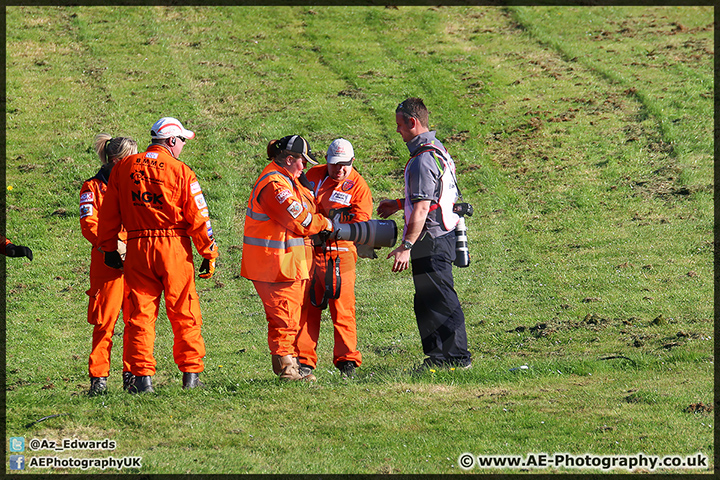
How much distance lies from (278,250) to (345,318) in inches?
43.3

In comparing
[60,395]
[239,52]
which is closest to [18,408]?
[60,395]

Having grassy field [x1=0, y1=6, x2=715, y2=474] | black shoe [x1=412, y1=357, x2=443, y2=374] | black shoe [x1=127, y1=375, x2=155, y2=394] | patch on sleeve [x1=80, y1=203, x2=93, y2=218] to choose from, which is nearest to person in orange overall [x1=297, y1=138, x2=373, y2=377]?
grassy field [x1=0, y1=6, x2=715, y2=474]

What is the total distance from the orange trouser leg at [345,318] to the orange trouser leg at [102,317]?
83.9 inches

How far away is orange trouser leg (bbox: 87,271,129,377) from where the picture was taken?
23.2 ft

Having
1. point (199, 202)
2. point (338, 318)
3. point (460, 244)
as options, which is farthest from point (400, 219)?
point (199, 202)

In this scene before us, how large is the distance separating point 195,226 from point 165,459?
228cm

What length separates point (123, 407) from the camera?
616 centimetres

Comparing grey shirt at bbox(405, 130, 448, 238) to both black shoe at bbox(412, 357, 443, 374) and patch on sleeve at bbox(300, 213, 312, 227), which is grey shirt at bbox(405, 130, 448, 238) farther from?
A: black shoe at bbox(412, 357, 443, 374)

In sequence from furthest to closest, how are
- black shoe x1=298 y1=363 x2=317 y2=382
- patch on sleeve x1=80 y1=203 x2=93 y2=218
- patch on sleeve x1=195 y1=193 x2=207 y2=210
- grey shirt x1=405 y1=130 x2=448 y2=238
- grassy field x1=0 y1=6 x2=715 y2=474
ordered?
patch on sleeve x1=80 y1=203 x2=93 y2=218
grey shirt x1=405 y1=130 x2=448 y2=238
black shoe x1=298 y1=363 x2=317 y2=382
patch on sleeve x1=195 y1=193 x2=207 y2=210
grassy field x1=0 y1=6 x2=715 y2=474

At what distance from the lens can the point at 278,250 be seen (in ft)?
22.5

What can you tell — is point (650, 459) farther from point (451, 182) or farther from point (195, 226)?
point (195, 226)

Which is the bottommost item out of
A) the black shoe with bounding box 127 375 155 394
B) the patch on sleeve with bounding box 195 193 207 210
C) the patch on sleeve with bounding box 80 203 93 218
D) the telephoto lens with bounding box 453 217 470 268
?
the black shoe with bounding box 127 375 155 394

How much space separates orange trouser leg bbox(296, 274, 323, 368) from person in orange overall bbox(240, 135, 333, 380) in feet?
1.48

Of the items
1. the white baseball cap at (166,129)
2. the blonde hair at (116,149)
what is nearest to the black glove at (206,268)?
the white baseball cap at (166,129)
